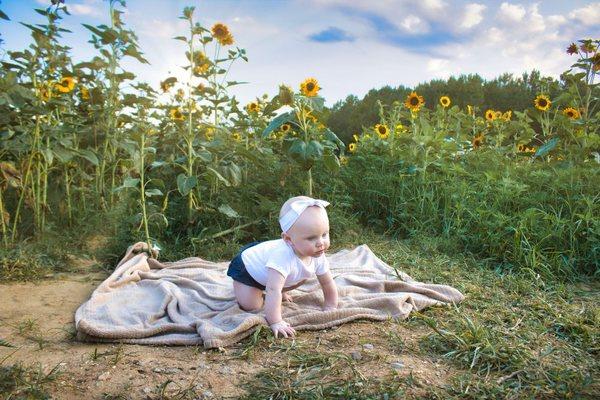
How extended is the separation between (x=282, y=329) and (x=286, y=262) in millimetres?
316

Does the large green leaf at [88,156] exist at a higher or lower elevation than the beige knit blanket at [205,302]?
higher

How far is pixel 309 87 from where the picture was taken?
4.29 metres

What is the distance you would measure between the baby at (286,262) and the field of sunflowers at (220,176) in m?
1.26

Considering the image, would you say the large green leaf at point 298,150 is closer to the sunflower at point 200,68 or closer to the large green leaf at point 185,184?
the large green leaf at point 185,184

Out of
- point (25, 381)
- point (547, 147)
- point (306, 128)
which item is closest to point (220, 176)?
point (306, 128)

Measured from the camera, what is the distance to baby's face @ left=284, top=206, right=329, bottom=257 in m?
2.70

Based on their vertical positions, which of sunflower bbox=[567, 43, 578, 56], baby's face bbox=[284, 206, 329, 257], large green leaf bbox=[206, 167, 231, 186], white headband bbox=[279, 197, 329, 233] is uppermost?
sunflower bbox=[567, 43, 578, 56]

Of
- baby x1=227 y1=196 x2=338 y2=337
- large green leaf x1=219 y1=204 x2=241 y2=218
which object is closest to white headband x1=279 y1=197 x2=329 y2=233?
baby x1=227 y1=196 x2=338 y2=337

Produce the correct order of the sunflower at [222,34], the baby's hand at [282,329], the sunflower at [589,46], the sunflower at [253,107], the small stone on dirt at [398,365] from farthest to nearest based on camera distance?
the sunflower at [253,107] → the sunflower at [589,46] → the sunflower at [222,34] → the baby's hand at [282,329] → the small stone on dirt at [398,365]

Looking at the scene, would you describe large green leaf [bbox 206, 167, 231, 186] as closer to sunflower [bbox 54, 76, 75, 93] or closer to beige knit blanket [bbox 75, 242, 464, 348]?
beige knit blanket [bbox 75, 242, 464, 348]

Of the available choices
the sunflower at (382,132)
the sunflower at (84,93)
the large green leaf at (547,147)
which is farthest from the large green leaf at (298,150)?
the large green leaf at (547,147)

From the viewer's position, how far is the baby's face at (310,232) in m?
2.70

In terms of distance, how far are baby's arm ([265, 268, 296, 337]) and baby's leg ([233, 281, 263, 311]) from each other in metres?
0.25

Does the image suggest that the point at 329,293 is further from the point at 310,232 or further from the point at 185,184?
the point at 185,184
